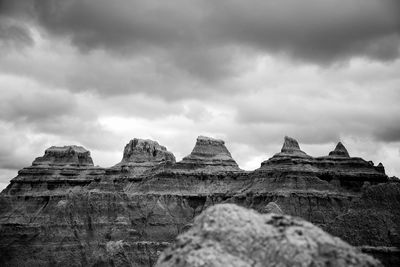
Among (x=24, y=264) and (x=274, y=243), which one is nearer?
(x=274, y=243)

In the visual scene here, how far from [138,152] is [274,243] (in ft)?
437

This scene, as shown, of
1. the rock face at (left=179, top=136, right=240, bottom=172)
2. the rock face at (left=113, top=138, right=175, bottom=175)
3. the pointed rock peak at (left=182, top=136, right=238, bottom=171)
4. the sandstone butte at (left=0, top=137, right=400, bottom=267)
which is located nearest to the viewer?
the sandstone butte at (left=0, top=137, right=400, bottom=267)

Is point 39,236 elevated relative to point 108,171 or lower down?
lower down

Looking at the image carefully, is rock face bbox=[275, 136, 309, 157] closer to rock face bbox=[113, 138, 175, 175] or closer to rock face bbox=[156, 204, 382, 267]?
rock face bbox=[113, 138, 175, 175]

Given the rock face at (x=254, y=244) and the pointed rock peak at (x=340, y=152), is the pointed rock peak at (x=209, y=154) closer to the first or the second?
→ the pointed rock peak at (x=340, y=152)

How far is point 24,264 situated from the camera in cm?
11506

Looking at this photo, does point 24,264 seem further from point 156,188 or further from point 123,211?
point 156,188

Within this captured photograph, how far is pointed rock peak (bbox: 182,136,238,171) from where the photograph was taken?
148 meters

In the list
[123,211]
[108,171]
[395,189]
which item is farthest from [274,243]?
[108,171]

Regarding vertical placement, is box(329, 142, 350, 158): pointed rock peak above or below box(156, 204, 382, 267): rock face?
above

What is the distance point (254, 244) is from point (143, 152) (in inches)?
5248

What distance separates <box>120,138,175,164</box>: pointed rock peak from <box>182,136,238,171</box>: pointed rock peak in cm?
815

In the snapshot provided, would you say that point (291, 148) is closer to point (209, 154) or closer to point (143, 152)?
point (209, 154)

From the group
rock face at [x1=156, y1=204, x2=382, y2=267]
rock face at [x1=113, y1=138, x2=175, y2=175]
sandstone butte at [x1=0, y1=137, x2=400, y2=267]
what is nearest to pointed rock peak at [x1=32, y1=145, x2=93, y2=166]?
sandstone butte at [x1=0, y1=137, x2=400, y2=267]
